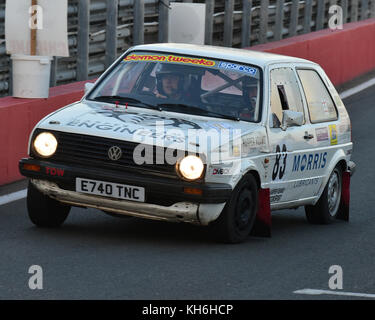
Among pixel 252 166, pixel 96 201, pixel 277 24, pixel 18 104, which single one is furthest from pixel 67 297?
pixel 277 24

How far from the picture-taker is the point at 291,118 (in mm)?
9820

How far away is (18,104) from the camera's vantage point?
485 inches

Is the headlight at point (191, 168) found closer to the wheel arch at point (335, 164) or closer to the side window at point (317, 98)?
the side window at point (317, 98)

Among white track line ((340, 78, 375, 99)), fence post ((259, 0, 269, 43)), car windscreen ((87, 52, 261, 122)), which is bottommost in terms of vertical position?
white track line ((340, 78, 375, 99))

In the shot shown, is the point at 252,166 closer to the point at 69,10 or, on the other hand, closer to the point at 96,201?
the point at 96,201

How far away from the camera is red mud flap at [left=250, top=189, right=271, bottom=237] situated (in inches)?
375

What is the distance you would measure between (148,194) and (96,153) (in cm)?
53

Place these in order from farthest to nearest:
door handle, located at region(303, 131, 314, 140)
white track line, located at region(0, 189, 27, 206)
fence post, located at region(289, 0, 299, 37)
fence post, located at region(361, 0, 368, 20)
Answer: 1. fence post, located at region(361, 0, 368, 20)
2. fence post, located at region(289, 0, 299, 37)
3. white track line, located at region(0, 189, 27, 206)
4. door handle, located at region(303, 131, 314, 140)

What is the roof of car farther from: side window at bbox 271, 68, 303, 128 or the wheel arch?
the wheel arch

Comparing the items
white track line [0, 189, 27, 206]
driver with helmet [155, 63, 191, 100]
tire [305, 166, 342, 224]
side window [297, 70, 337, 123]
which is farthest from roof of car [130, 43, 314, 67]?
white track line [0, 189, 27, 206]

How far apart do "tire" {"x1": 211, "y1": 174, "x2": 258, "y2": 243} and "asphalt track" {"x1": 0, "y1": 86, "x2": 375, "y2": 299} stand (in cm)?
10

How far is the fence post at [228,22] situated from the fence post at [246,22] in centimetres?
80
